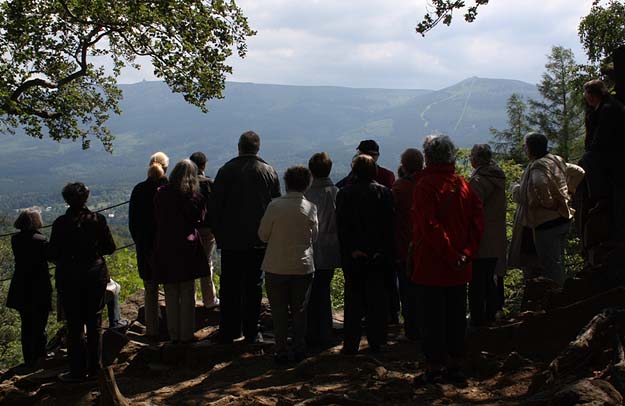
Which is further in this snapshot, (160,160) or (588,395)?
(160,160)

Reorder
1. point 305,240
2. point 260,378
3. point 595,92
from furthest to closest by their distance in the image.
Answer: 1. point 305,240
2. point 260,378
3. point 595,92

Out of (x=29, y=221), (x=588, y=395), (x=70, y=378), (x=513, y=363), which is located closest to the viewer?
(x=588, y=395)

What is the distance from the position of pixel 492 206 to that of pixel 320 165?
1965mm

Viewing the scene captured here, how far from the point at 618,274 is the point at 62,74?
16.0 m

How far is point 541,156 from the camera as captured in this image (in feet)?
24.3

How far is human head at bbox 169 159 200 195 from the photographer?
285 inches

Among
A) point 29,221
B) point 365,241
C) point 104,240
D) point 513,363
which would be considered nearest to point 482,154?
point 365,241

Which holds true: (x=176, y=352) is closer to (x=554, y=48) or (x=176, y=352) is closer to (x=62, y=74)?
(x=62, y=74)

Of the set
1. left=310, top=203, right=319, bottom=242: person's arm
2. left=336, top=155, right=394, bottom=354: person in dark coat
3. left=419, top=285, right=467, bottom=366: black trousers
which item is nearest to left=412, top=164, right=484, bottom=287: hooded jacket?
left=419, top=285, right=467, bottom=366: black trousers

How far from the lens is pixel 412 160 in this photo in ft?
23.4

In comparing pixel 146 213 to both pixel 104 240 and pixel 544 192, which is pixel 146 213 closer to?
pixel 104 240

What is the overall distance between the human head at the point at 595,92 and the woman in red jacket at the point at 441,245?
65.7 inches

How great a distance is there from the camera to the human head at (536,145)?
7332mm

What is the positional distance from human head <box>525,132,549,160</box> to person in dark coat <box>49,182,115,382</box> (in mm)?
4635
